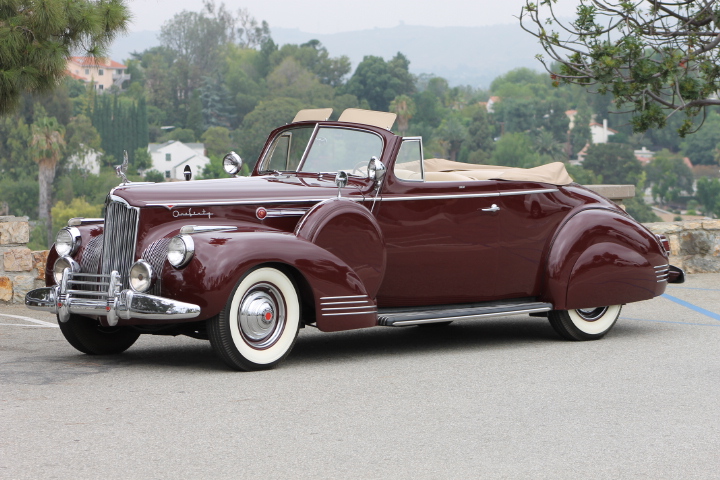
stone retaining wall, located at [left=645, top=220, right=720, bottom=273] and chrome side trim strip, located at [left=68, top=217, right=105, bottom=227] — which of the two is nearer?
chrome side trim strip, located at [left=68, top=217, right=105, bottom=227]

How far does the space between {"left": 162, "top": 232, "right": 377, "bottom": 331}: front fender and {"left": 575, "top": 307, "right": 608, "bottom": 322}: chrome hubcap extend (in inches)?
85.4

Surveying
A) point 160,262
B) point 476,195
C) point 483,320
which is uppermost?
point 476,195

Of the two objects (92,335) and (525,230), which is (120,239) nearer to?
(92,335)

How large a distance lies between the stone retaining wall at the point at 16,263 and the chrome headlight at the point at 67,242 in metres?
3.63

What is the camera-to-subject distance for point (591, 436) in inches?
199

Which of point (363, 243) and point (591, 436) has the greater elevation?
point (363, 243)

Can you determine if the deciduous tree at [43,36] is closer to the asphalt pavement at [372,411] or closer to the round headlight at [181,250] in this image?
the asphalt pavement at [372,411]

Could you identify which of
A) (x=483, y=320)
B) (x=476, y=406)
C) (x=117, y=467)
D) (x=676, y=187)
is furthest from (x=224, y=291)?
(x=676, y=187)

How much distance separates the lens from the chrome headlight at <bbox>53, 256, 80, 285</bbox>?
7.35m

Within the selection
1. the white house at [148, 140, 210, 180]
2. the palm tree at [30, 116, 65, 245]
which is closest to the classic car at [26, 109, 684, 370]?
the palm tree at [30, 116, 65, 245]

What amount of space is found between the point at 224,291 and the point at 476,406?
71.9 inches

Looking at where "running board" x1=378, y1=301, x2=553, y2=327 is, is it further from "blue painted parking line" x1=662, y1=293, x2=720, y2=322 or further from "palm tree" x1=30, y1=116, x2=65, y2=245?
"palm tree" x1=30, y1=116, x2=65, y2=245

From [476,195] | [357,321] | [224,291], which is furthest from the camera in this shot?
[476,195]

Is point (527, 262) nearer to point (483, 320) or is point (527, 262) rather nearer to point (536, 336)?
point (536, 336)
